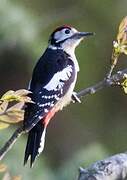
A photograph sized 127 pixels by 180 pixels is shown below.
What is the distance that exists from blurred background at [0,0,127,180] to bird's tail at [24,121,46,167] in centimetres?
280

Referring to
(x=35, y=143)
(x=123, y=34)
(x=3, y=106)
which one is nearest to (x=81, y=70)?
(x=35, y=143)

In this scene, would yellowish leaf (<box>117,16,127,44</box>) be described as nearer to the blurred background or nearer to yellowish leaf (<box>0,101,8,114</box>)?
yellowish leaf (<box>0,101,8,114</box>)

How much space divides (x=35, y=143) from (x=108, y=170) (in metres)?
0.87

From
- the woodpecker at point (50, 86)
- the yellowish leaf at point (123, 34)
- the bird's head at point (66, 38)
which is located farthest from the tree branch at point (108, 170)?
the bird's head at point (66, 38)

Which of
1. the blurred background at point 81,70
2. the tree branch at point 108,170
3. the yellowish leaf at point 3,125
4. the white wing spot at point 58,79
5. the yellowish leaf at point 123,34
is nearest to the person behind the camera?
the yellowish leaf at point 3,125

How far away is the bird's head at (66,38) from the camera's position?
4582mm

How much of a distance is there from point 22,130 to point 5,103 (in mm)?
733

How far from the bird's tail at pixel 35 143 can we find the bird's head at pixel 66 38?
2.71 feet

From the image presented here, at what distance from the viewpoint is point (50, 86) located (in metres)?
4.10

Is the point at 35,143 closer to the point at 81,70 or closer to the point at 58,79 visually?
the point at 58,79

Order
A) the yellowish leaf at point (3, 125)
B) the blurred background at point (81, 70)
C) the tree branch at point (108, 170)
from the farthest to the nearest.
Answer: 1. the blurred background at point (81, 70)
2. the tree branch at point (108, 170)
3. the yellowish leaf at point (3, 125)

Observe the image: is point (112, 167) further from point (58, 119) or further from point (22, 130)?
point (58, 119)

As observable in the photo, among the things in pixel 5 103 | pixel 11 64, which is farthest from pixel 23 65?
pixel 5 103

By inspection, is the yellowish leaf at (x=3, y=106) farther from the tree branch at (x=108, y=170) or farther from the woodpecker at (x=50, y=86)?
the woodpecker at (x=50, y=86)
